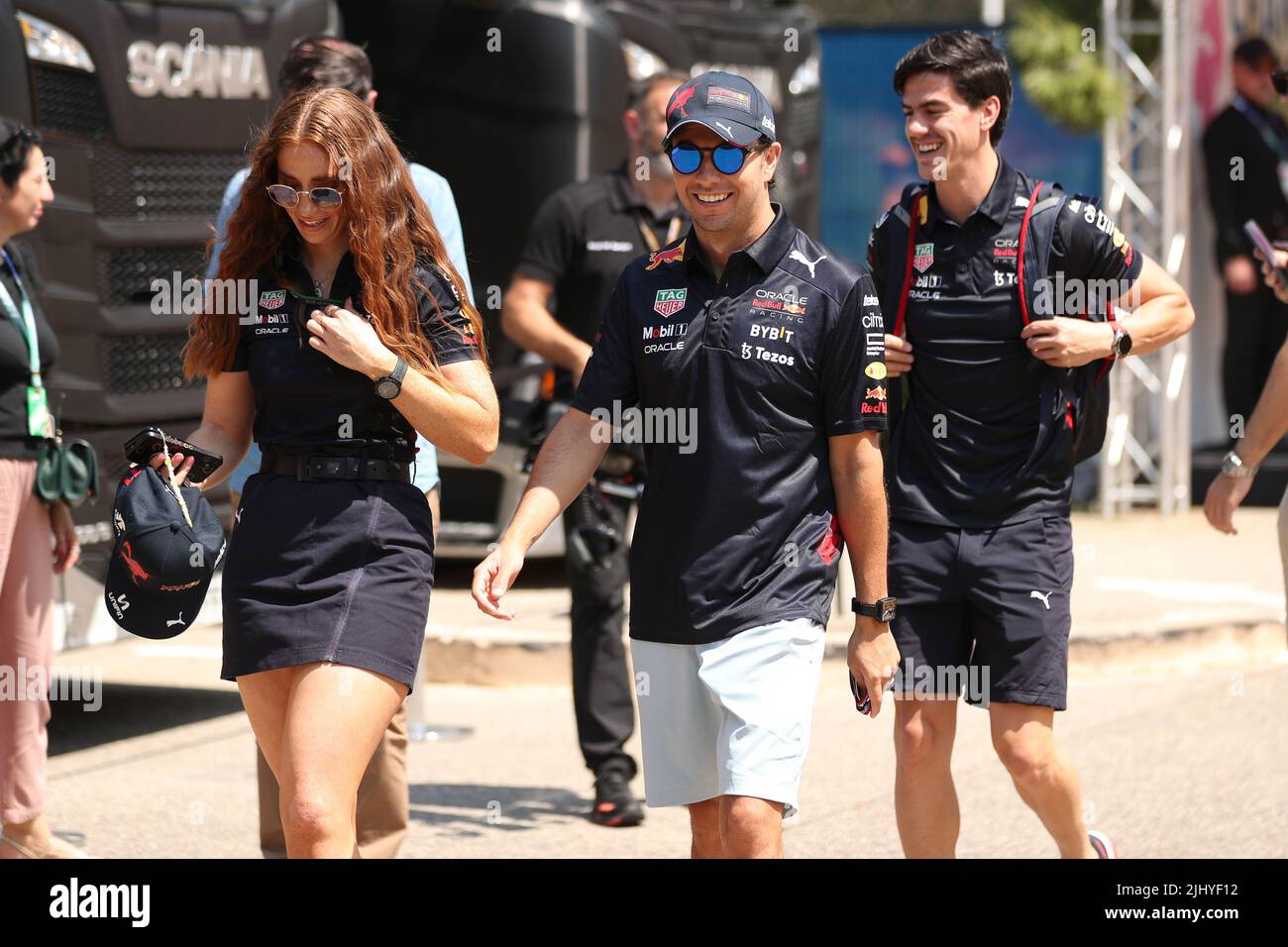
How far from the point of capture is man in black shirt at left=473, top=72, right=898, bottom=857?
4.00 meters

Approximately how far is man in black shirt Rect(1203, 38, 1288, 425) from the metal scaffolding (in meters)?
0.30

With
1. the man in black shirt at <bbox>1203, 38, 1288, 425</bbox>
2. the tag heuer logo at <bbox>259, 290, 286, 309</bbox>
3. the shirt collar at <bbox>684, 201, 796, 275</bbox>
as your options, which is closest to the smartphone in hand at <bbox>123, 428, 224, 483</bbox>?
the tag heuer logo at <bbox>259, 290, 286, 309</bbox>

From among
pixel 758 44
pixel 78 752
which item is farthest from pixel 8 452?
pixel 758 44

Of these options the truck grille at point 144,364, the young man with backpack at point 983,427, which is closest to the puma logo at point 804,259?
the young man with backpack at point 983,427

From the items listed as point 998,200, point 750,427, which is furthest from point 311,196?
point 998,200

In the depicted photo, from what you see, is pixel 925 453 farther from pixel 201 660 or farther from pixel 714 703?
pixel 201 660

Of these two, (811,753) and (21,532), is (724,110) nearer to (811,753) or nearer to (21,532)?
(21,532)

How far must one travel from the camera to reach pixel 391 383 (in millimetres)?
3955

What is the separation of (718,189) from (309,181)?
2.78 feet

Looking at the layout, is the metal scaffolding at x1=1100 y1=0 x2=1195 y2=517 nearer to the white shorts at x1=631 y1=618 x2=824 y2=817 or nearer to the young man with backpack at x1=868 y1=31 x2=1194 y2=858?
the young man with backpack at x1=868 y1=31 x2=1194 y2=858

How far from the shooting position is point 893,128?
19.0 meters

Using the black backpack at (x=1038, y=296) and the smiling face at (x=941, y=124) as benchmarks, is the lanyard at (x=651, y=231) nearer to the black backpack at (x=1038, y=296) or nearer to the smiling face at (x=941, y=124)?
the black backpack at (x=1038, y=296)

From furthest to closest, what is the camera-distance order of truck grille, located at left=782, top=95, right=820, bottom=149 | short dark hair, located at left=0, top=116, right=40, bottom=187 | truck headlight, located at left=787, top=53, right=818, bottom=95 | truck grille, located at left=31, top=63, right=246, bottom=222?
truck headlight, located at left=787, top=53, right=818, bottom=95 → truck grille, located at left=782, top=95, right=820, bottom=149 → truck grille, located at left=31, top=63, right=246, bottom=222 → short dark hair, located at left=0, top=116, right=40, bottom=187

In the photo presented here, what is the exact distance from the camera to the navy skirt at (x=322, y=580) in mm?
3982
